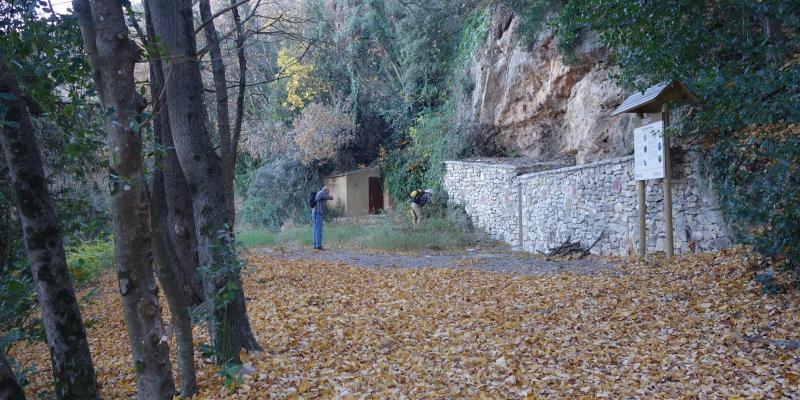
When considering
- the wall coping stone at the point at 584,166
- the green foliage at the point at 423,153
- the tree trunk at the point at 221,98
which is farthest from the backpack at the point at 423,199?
the tree trunk at the point at 221,98

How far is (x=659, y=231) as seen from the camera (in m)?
10.0

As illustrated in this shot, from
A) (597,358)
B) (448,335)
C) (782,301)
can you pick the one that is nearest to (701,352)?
(597,358)

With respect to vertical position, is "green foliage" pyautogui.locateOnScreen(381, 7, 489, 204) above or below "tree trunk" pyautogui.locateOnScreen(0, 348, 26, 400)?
Answer: above

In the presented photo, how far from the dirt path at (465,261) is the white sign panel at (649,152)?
1.71m

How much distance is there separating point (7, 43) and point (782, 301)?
784 cm

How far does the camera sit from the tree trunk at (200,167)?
16.3ft

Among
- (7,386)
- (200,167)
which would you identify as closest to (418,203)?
(200,167)

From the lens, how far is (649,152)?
9492 millimetres

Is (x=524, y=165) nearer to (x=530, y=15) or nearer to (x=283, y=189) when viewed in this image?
(x=530, y=15)

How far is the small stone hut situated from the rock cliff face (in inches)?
235

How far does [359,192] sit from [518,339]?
19.1m

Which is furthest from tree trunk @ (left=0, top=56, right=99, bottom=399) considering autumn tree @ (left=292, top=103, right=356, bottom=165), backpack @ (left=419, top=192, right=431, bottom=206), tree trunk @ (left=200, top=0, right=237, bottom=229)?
autumn tree @ (left=292, top=103, right=356, bottom=165)

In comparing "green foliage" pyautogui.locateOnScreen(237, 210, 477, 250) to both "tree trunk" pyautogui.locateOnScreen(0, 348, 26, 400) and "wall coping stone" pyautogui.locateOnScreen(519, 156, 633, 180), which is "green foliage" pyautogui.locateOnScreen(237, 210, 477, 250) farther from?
"tree trunk" pyautogui.locateOnScreen(0, 348, 26, 400)

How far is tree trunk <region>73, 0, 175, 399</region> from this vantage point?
3.36 metres
